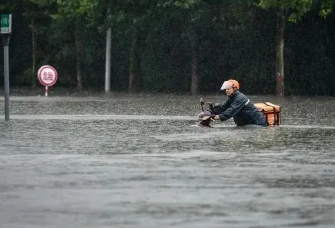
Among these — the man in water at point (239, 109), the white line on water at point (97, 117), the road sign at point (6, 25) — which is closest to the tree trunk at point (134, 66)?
the white line on water at point (97, 117)

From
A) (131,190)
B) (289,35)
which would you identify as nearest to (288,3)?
(289,35)

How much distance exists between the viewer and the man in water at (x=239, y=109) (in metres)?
28.0

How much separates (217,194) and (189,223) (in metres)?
2.49

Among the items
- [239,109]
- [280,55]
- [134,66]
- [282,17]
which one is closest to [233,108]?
[239,109]

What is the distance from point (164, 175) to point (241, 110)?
12055 millimetres

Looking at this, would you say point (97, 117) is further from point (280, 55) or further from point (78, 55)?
point (78, 55)

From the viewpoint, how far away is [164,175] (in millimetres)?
16422

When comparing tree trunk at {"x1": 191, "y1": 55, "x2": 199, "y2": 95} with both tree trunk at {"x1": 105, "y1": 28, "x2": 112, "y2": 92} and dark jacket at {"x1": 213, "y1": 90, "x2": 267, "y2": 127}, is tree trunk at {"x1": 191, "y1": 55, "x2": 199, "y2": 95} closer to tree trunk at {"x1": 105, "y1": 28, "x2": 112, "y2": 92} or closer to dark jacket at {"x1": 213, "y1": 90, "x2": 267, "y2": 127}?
tree trunk at {"x1": 105, "y1": 28, "x2": 112, "y2": 92}

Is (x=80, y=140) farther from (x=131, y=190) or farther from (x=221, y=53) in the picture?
(x=221, y=53)

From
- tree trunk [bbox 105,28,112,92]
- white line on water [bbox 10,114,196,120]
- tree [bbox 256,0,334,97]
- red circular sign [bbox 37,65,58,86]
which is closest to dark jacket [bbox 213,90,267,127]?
white line on water [bbox 10,114,196,120]

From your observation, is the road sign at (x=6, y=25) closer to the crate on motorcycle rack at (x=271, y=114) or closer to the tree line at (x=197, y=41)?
the crate on motorcycle rack at (x=271, y=114)

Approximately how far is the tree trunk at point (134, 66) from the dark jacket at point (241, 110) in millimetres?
36644

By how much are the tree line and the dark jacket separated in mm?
25745

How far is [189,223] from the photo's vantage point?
11656 millimetres
